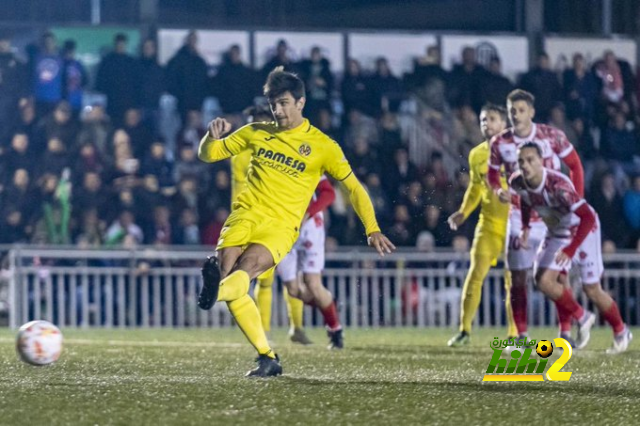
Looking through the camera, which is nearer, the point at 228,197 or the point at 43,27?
the point at 228,197

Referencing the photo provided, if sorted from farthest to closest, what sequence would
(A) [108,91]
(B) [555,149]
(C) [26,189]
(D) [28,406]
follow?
(A) [108,91] → (C) [26,189] → (B) [555,149] → (D) [28,406]

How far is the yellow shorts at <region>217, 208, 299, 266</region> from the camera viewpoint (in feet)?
29.2

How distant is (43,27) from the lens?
19.3 metres

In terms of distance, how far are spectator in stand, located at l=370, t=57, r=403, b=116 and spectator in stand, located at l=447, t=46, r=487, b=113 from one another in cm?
78

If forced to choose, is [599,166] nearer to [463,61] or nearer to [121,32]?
[463,61]

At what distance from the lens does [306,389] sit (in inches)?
310

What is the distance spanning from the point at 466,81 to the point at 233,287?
12121 millimetres

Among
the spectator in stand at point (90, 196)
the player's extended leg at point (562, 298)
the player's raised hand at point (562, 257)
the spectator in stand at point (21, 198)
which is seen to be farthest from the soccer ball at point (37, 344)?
the spectator in stand at point (21, 198)

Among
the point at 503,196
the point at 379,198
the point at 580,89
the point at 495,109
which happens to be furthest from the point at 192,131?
the point at 503,196

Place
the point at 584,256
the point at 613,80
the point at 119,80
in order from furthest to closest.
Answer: the point at 613,80 < the point at 119,80 < the point at 584,256

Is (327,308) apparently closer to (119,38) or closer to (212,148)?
(212,148)

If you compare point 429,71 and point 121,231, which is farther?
point 429,71

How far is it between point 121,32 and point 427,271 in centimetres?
544

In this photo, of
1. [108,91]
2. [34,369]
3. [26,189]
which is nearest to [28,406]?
[34,369]
